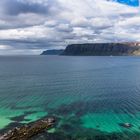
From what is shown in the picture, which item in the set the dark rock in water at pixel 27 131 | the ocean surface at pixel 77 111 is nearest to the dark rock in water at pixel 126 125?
the ocean surface at pixel 77 111

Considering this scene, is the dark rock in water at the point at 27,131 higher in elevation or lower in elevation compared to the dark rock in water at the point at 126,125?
higher

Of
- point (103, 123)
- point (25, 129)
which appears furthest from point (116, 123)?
point (25, 129)

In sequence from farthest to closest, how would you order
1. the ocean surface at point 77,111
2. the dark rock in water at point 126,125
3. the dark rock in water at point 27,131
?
the dark rock in water at point 126,125 < the ocean surface at point 77,111 < the dark rock in water at point 27,131

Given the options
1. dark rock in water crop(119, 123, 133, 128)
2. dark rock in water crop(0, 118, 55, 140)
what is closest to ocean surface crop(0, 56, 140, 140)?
dark rock in water crop(119, 123, 133, 128)

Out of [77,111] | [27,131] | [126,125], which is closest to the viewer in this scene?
[27,131]

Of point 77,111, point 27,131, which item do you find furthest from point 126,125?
point 27,131

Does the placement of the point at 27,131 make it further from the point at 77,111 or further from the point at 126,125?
the point at 126,125

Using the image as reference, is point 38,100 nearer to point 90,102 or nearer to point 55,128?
point 90,102

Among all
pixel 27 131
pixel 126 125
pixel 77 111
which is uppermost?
pixel 27 131

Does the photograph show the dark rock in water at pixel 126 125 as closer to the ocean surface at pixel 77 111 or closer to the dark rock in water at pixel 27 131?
the ocean surface at pixel 77 111
